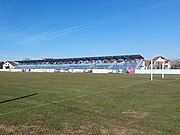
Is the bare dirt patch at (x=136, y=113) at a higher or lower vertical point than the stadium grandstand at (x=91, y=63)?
lower

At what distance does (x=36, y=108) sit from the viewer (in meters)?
12.8

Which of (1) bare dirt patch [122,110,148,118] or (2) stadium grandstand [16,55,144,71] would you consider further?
(2) stadium grandstand [16,55,144,71]

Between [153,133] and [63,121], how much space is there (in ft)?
10.4

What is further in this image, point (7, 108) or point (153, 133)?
point (7, 108)

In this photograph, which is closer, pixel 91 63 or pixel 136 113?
pixel 136 113

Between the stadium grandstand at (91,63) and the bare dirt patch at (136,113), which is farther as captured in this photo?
the stadium grandstand at (91,63)

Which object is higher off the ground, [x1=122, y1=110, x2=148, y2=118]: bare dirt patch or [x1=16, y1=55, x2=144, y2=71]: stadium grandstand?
[x1=16, y1=55, x2=144, y2=71]: stadium grandstand

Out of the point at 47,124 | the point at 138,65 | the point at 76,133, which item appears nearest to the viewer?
the point at 76,133

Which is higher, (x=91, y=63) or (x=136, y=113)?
(x=91, y=63)

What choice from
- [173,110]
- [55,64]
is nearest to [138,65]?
[55,64]

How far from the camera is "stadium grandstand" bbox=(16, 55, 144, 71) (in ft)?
318

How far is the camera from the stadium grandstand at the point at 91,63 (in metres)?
97.1

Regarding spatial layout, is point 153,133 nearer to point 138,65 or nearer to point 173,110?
point 173,110

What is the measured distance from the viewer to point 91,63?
110312 millimetres
